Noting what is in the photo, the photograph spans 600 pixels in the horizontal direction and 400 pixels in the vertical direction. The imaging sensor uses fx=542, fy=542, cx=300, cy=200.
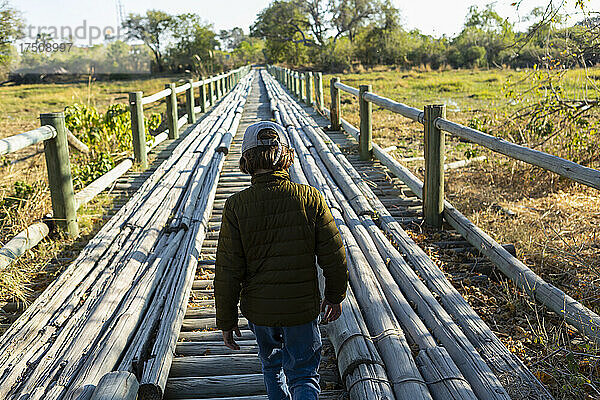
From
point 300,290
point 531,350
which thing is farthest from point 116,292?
point 531,350

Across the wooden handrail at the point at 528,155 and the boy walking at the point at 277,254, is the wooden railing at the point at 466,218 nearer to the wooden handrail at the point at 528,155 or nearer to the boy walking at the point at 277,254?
the wooden handrail at the point at 528,155

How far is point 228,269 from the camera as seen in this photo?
2.10 metres

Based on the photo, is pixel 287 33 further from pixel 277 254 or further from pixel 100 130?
pixel 277 254

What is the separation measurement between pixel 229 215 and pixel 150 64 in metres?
66.3

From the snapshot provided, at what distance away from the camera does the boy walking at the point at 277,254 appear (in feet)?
6.79

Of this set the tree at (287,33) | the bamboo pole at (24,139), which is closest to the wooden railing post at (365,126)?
the bamboo pole at (24,139)

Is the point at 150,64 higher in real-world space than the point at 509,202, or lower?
higher

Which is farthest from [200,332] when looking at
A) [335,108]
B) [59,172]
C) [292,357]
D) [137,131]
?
[335,108]

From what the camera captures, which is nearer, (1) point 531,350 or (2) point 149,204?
(1) point 531,350

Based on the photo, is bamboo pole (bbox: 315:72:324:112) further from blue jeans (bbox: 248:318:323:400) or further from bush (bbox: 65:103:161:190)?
blue jeans (bbox: 248:318:323:400)

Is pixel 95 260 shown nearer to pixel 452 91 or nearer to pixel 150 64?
pixel 452 91

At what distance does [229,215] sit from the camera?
6.82ft

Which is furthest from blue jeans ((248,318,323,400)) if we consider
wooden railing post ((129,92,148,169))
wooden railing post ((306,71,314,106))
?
wooden railing post ((306,71,314,106))

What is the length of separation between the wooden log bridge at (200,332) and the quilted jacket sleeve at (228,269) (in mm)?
507
